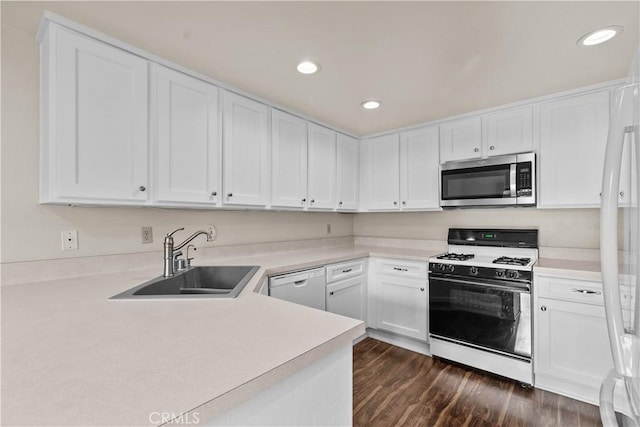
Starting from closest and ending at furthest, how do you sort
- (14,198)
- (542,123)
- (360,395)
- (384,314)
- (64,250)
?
(14,198) < (64,250) < (360,395) < (542,123) < (384,314)

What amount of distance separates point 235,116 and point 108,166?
3.00 feet

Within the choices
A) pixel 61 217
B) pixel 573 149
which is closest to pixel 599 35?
pixel 573 149

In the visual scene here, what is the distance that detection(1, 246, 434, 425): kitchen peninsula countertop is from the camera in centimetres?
54

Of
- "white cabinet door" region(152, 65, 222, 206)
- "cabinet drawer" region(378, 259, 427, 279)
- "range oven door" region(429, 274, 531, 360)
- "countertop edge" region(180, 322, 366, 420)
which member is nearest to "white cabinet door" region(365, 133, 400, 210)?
"cabinet drawer" region(378, 259, 427, 279)

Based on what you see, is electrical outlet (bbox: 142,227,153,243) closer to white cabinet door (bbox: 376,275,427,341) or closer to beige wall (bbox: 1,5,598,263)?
beige wall (bbox: 1,5,598,263)

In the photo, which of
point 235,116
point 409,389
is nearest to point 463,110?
point 235,116

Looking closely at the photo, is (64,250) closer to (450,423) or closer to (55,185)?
(55,185)

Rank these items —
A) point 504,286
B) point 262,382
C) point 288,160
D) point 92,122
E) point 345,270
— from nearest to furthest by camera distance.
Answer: point 262,382, point 92,122, point 504,286, point 288,160, point 345,270

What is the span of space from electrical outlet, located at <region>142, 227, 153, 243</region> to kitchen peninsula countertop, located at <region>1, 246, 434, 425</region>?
28.1 inches

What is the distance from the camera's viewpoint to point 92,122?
1493 millimetres

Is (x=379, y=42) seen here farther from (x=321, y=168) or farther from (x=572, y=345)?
(x=572, y=345)

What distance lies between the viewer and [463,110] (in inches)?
102

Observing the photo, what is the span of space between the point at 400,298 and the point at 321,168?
56.9 inches

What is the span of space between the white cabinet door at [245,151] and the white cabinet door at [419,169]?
4.81 ft
